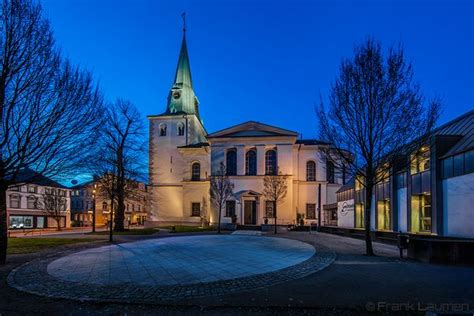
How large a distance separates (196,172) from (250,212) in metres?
12.2

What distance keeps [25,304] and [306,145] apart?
44743 millimetres

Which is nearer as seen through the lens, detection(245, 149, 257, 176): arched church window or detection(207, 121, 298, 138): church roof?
detection(207, 121, 298, 138): church roof

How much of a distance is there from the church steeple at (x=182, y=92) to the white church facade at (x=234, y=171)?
0.53 meters

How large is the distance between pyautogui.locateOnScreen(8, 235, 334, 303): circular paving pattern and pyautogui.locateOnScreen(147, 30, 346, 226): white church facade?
29.7 meters

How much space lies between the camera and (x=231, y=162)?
47562 millimetres

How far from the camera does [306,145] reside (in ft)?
160

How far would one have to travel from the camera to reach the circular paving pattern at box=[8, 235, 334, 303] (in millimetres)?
7508

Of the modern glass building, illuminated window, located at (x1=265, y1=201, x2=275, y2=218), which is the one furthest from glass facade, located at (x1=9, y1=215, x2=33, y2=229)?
the modern glass building

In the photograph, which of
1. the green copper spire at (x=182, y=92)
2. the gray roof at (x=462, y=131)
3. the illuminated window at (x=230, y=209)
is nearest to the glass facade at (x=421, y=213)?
the gray roof at (x=462, y=131)

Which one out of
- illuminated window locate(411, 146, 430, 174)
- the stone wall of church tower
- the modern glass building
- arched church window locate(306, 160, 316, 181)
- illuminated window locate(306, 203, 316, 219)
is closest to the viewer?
the modern glass building

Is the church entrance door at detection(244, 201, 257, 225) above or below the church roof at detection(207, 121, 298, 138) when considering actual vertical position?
below

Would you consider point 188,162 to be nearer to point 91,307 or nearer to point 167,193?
point 167,193

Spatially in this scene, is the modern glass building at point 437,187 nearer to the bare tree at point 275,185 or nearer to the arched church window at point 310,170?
the bare tree at point 275,185

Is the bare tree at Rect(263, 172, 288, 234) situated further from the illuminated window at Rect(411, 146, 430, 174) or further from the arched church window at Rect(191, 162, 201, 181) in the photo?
the illuminated window at Rect(411, 146, 430, 174)
